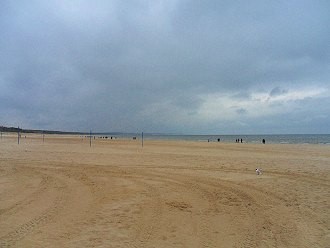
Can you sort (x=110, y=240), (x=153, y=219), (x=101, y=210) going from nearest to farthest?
(x=110, y=240), (x=153, y=219), (x=101, y=210)

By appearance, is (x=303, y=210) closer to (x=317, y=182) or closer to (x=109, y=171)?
(x=317, y=182)

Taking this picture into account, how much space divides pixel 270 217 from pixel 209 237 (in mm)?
2352

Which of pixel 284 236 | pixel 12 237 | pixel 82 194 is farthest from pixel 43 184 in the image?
pixel 284 236

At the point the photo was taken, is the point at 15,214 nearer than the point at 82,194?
Yes

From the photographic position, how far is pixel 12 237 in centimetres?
661

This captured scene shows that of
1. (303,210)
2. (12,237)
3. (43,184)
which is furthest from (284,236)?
(43,184)

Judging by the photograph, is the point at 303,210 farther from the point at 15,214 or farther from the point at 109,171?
the point at 109,171

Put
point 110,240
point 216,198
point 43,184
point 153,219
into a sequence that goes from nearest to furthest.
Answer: point 110,240
point 153,219
point 216,198
point 43,184

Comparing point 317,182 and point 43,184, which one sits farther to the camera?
point 317,182

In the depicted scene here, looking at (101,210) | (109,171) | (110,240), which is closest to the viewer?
(110,240)

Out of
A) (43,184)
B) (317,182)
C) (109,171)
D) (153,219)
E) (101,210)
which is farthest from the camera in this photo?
(109,171)

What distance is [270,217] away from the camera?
8.41m

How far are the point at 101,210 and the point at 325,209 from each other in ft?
20.9

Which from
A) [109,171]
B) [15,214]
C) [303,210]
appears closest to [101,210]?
[15,214]
